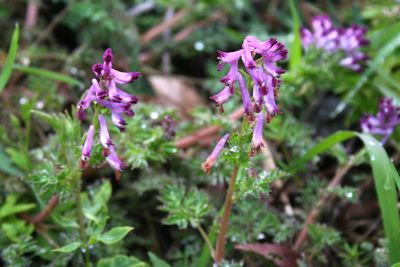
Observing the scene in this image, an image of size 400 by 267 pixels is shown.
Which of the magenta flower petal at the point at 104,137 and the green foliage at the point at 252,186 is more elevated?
the magenta flower petal at the point at 104,137

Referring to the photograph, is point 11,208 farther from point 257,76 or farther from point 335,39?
point 335,39

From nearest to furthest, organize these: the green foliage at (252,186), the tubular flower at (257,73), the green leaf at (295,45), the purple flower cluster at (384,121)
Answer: the tubular flower at (257,73) < the green foliage at (252,186) < the purple flower cluster at (384,121) < the green leaf at (295,45)

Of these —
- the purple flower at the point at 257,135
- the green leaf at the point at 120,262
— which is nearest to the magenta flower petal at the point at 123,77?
the purple flower at the point at 257,135

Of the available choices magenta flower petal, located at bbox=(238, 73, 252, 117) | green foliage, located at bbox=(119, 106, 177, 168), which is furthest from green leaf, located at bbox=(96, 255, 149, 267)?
magenta flower petal, located at bbox=(238, 73, 252, 117)

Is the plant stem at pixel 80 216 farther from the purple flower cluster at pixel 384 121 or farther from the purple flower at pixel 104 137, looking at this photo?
the purple flower cluster at pixel 384 121

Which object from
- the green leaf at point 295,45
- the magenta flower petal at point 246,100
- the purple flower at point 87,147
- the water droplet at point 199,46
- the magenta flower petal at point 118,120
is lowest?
the purple flower at point 87,147

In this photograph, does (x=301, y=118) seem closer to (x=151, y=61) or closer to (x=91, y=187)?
(x=151, y=61)

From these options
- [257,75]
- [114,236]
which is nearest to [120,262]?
[114,236]
